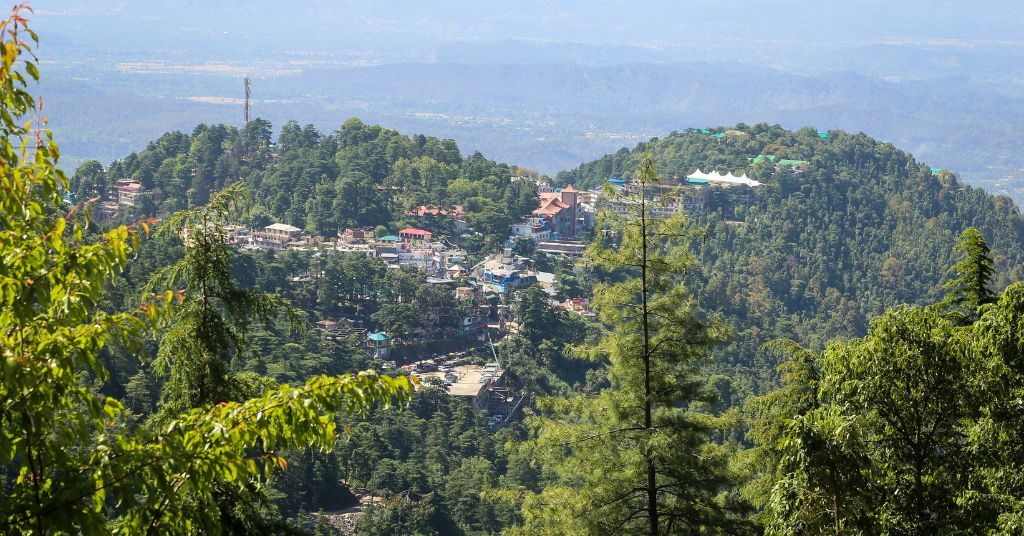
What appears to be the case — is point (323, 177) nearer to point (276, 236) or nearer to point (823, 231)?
point (276, 236)

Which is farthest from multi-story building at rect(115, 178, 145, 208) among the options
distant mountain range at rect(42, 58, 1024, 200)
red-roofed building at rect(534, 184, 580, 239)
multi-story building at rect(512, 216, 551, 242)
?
distant mountain range at rect(42, 58, 1024, 200)

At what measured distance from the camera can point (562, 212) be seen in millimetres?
48125

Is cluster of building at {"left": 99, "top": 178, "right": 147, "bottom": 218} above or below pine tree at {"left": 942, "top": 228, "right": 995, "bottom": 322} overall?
below

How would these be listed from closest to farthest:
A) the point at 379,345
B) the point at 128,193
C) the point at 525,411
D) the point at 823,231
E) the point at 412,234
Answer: the point at 525,411 < the point at 379,345 < the point at 412,234 < the point at 128,193 < the point at 823,231

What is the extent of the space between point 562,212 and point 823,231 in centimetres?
1123

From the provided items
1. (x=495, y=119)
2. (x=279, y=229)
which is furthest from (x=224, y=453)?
(x=495, y=119)

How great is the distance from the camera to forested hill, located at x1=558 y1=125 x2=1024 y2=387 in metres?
43.0

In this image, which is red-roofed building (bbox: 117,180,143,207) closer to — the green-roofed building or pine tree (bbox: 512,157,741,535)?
the green-roofed building

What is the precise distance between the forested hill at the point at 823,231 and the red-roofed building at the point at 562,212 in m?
4.32

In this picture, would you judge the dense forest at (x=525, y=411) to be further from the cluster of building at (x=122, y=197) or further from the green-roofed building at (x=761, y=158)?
the green-roofed building at (x=761, y=158)

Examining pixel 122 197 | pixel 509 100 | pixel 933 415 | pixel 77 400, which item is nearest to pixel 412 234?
pixel 122 197

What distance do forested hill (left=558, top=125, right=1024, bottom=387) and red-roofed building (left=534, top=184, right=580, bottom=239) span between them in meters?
4.32

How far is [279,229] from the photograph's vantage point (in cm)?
4072

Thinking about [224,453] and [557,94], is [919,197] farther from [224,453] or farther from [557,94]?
[557,94]
